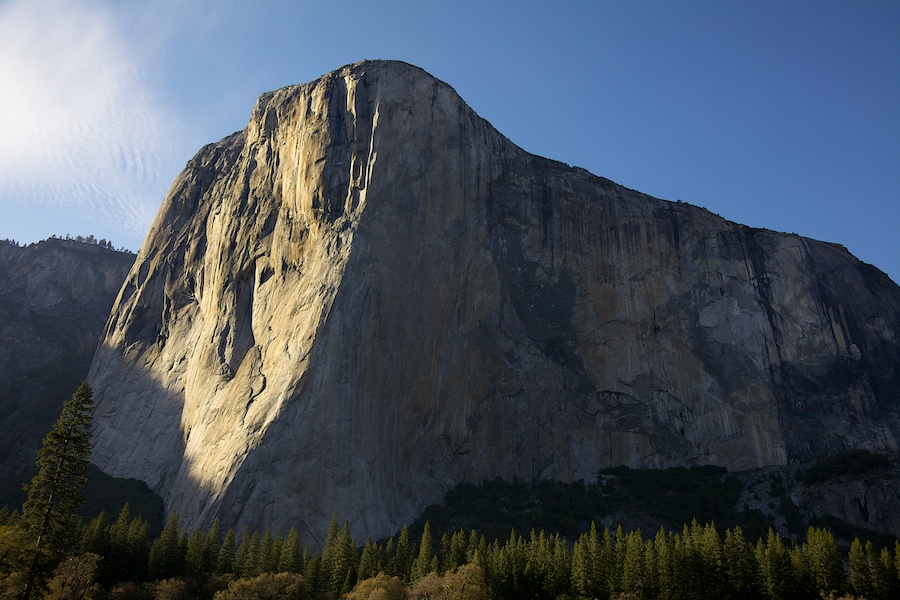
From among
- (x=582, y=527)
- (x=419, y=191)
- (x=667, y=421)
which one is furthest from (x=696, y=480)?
(x=419, y=191)

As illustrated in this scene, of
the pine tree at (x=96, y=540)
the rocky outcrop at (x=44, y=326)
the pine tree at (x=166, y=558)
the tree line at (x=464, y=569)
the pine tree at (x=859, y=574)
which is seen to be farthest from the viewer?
the rocky outcrop at (x=44, y=326)

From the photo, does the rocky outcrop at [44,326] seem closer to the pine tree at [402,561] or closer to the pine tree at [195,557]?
the pine tree at [195,557]

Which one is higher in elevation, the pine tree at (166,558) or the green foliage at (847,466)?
the green foliage at (847,466)

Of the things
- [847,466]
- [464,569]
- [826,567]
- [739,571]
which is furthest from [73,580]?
[847,466]

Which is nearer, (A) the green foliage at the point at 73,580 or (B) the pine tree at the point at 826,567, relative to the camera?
(A) the green foliage at the point at 73,580

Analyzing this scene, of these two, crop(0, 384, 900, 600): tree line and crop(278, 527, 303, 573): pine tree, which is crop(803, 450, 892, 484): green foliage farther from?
crop(278, 527, 303, 573): pine tree

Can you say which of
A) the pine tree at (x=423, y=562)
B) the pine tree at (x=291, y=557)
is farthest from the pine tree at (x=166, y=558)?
the pine tree at (x=423, y=562)

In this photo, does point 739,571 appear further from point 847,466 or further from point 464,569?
point 847,466
